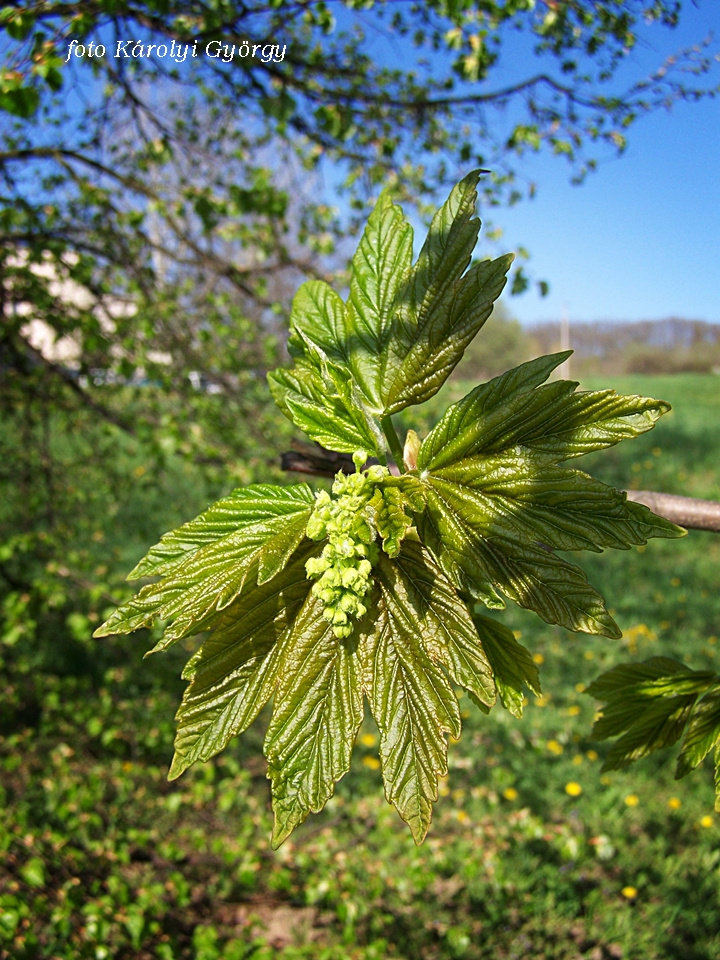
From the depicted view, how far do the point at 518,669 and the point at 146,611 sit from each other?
1.30 ft

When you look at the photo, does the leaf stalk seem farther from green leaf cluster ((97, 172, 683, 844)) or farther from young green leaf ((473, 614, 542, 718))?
young green leaf ((473, 614, 542, 718))

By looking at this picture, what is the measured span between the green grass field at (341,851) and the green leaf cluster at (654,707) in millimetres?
1522

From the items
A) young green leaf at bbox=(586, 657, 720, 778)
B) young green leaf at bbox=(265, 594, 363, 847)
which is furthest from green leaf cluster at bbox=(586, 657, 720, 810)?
young green leaf at bbox=(265, 594, 363, 847)

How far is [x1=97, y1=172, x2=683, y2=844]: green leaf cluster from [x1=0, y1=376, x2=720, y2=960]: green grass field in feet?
6.23

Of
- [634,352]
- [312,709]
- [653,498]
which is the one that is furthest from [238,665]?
[634,352]

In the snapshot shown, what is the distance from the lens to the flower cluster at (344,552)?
2.12ft

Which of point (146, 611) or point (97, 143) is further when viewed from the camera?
point (97, 143)

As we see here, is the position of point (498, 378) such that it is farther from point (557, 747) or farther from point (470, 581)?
point (557, 747)

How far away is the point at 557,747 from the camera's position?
3678 millimetres

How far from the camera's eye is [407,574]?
73 cm

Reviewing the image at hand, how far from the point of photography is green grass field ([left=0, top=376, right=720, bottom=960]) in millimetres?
2746

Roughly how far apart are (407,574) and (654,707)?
0.49 m

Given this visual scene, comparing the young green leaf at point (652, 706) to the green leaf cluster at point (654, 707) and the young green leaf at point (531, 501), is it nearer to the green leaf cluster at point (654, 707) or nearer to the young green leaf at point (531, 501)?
the green leaf cluster at point (654, 707)

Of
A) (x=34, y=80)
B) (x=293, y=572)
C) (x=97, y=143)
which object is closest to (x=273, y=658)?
(x=293, y=572)
